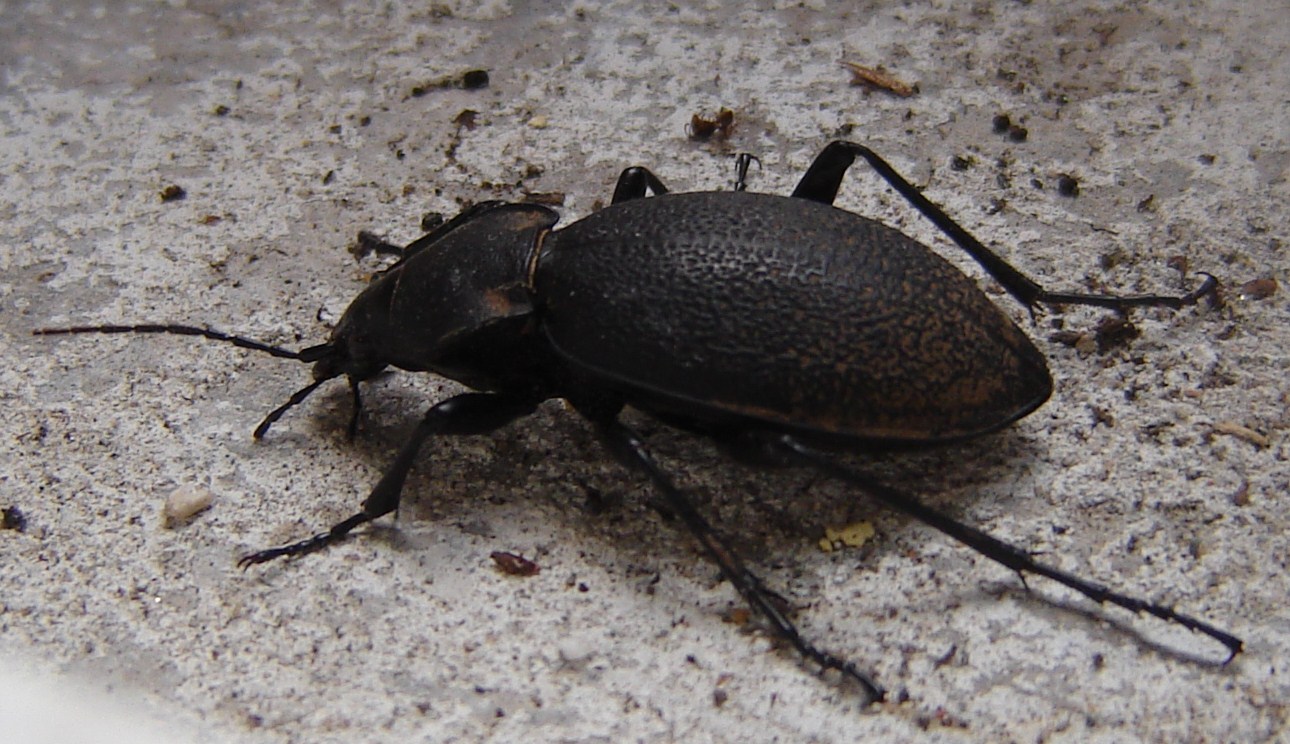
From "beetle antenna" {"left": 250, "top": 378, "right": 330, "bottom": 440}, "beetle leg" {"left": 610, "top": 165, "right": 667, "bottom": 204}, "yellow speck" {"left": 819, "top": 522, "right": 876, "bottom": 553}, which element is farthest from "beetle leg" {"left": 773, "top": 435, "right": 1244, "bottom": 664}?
"beetle antenna" {"left": 250, "top": 378, "right": 330, "bottom": 440}

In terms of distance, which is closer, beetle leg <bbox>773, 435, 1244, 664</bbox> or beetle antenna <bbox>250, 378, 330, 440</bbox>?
beetle leg <bbox>773, 435, 1244, 664</bbox>

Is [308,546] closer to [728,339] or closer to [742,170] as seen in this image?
[728,339]

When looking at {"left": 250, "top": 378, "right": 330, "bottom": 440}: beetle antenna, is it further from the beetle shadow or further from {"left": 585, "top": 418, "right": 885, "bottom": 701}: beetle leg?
{"left": 585, "top": 418, "right": 885, "bottom": 701}: beetle leg

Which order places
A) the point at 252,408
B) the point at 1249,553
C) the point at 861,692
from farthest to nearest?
the point at 252,408
the point at 1249,553
the point at 861,692

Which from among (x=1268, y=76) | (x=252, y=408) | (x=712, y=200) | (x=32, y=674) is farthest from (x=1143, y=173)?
(x=32, y=674)

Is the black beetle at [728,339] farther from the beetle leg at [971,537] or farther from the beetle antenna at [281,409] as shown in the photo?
the beetle antenna at [281,409]

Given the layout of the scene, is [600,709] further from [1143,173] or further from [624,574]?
[1143,173]
